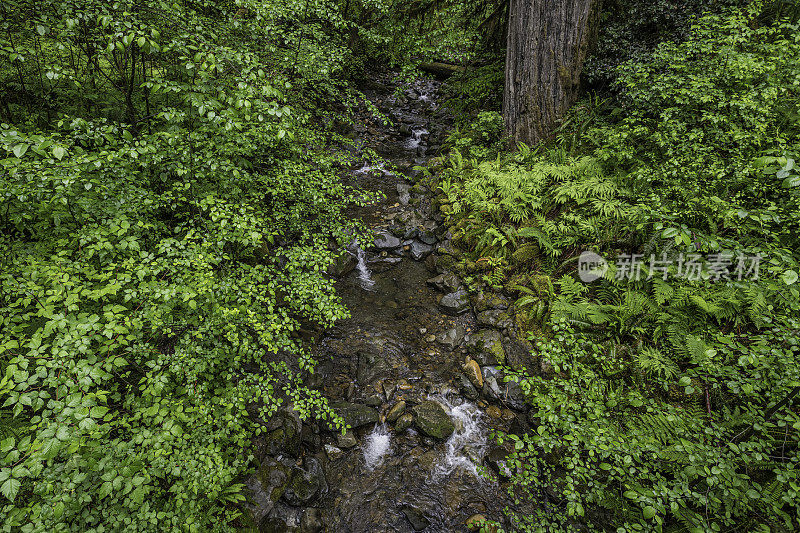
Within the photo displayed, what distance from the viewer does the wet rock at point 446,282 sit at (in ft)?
21.6

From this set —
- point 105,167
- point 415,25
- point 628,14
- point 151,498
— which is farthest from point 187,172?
point 415,25

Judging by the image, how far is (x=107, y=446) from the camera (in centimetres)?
257

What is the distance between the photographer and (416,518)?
12.9 feet

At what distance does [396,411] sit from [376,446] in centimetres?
53

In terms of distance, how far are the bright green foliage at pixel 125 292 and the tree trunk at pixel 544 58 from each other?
196 inches

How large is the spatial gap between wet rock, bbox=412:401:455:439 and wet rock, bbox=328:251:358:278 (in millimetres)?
3094

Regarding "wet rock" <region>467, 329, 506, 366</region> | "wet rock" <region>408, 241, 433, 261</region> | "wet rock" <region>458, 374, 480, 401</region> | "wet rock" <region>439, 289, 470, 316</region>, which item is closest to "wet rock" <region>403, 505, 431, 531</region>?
"wet rock" <region>458, 374, 480, 401</region>

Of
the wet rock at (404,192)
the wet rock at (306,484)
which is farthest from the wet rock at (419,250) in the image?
the wet rock at (306,484)

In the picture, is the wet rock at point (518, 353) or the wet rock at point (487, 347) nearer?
the wet rock at point (518, 353)

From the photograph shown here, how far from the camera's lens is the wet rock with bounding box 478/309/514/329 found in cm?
562

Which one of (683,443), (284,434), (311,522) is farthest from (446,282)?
(683,443)

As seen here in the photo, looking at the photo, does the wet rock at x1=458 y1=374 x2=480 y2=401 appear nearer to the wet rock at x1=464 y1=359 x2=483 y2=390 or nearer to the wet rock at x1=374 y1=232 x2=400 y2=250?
the wet rock at x1=464 y1=359 x2=483 y2=390

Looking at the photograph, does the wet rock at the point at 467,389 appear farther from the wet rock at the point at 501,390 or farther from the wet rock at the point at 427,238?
the wet rock at the point at 427,238

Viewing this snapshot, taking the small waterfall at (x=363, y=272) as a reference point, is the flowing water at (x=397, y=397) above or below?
below
